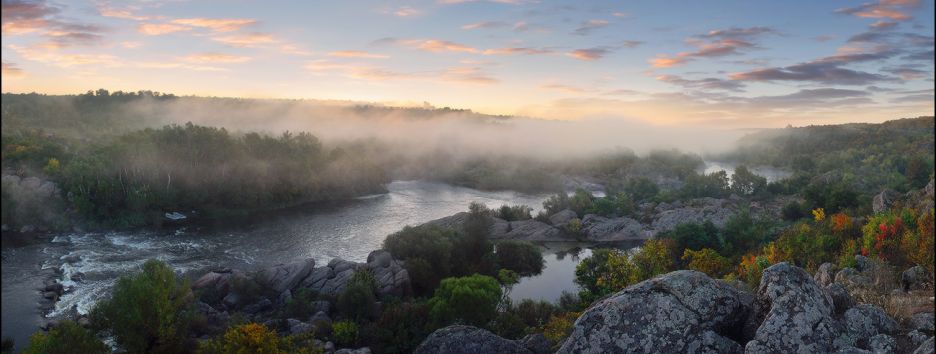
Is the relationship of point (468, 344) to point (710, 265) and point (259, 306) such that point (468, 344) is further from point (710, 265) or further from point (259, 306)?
point (259, 306)

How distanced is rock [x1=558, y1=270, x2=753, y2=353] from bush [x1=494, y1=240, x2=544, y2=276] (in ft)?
105

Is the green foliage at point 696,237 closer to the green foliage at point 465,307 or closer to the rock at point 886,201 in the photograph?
the rock at point 886,201

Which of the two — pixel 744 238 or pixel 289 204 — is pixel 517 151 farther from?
pixel 744 238

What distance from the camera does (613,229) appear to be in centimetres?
5572

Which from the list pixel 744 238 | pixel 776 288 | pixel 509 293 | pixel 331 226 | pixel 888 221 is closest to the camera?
pixel 776 288

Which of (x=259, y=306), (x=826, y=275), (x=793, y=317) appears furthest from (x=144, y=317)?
(x=826, y=275)

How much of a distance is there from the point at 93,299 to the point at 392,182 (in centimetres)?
6732

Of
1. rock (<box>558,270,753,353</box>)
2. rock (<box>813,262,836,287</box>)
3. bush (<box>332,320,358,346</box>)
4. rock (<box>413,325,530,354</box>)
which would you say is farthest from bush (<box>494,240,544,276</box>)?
rock (<box>558,270,753,353</box>)

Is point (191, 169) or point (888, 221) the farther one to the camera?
point (191, 169)

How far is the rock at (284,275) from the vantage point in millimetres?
32500

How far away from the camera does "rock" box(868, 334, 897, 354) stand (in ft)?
26.0

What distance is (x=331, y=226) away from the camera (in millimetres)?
55562

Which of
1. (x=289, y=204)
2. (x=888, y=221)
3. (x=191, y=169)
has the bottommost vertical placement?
(x=289, y=204)

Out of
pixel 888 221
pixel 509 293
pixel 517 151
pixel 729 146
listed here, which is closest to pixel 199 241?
pixel 509 293
